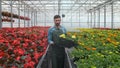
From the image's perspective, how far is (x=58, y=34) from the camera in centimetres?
532

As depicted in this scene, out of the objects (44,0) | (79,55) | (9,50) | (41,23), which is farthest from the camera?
(41,23)

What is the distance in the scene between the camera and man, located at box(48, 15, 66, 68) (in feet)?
17.5

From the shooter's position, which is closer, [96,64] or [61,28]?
[96,64]

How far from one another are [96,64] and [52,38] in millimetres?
2287

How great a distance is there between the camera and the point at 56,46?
5.59 meters

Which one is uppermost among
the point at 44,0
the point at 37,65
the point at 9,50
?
the point at 44,0

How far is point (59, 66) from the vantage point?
18.8ft

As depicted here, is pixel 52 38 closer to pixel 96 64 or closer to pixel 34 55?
pixel 34 55

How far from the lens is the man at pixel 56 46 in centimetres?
534

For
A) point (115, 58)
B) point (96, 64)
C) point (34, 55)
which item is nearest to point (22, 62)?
point (34, 55)

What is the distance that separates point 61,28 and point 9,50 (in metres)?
2.42

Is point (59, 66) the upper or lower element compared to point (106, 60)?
lower

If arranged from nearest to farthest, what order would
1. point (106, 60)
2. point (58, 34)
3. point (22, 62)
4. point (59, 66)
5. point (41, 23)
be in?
point (22, 62) < point (106, 60) < point (58, 34) < point (59, 66) < point (41, 23)

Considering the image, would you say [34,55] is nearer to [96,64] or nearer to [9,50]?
[9,50]
